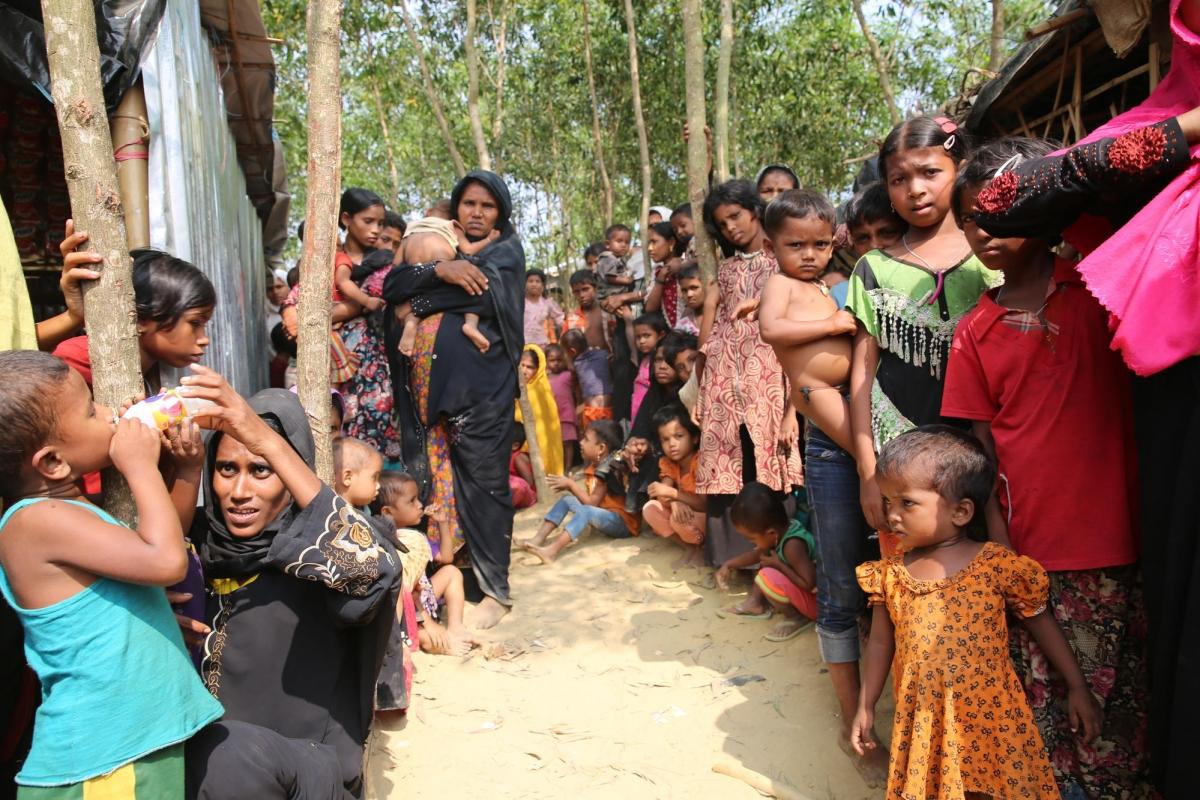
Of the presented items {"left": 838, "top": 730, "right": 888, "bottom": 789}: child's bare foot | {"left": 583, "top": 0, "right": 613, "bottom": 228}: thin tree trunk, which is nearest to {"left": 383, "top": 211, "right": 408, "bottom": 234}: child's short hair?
{"left": 838, "top": 730, "right": 888, "bottom": 789}: child's bare foot

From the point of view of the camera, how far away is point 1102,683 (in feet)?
6.82

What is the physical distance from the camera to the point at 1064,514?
2.11 metres

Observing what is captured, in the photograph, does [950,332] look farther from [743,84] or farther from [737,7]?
[743,84]

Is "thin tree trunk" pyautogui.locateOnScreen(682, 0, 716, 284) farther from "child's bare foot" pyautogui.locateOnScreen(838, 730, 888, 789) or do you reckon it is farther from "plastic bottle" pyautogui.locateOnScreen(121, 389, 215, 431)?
"plastic bottle" pyautogui.locateOnScreen(121, 389, 215, 431)

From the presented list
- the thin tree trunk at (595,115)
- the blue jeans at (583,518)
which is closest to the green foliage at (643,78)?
the thin tree trunk at (595,115)

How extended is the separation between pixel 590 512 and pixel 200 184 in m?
Result: 3.11

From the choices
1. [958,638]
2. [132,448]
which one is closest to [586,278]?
[958,638]

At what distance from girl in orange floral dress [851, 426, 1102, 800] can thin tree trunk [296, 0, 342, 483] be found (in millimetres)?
1710

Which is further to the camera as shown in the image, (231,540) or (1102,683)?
(231,540)

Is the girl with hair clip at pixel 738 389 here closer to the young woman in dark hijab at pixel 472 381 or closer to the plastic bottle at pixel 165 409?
the young woman in dark hijab at pixel 472 381

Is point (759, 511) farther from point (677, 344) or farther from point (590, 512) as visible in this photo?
point (590, 512)

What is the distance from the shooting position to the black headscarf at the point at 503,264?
457cm

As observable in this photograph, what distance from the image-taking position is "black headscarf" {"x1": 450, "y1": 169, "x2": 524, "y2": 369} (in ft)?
15.0

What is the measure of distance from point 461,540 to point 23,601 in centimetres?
299
